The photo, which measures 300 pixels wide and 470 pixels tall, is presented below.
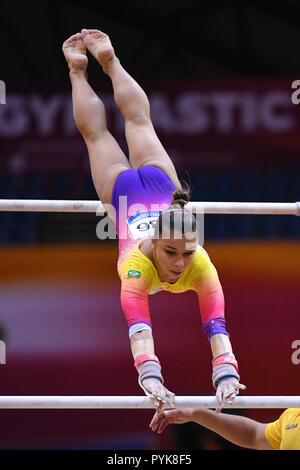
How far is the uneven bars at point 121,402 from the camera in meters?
2.83

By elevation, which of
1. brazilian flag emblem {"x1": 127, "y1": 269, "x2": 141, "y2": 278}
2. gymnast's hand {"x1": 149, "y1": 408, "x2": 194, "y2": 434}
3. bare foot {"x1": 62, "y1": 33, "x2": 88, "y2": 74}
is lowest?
gymnast's hand {"x1": 149, "y1": 408, "x2": 194, "y2": 434}

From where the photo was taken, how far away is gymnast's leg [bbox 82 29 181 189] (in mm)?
3785

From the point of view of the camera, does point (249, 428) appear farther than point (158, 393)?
Yes

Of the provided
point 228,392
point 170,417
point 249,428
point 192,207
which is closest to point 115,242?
point 192,207

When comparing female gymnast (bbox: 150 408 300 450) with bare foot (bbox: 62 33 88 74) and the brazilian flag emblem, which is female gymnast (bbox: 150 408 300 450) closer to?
the brazilian flag emblem

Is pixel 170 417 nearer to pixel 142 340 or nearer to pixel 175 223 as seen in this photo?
pixel 142 340

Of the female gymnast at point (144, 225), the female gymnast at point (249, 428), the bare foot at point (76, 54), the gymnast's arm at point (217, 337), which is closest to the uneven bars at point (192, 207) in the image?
the female gymnast at point (144, 225)

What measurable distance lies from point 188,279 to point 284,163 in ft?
13.6

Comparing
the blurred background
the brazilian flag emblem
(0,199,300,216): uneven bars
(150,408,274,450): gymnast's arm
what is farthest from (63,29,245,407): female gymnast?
the blurred background

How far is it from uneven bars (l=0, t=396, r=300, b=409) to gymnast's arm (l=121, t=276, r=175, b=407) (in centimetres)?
8

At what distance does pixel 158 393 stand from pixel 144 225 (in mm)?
980

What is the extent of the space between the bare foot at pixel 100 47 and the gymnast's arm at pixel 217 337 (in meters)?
1.42

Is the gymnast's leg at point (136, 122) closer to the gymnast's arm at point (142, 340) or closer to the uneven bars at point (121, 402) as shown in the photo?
the gymnast's arm at point (142, 340)

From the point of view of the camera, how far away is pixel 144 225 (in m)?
3.44
